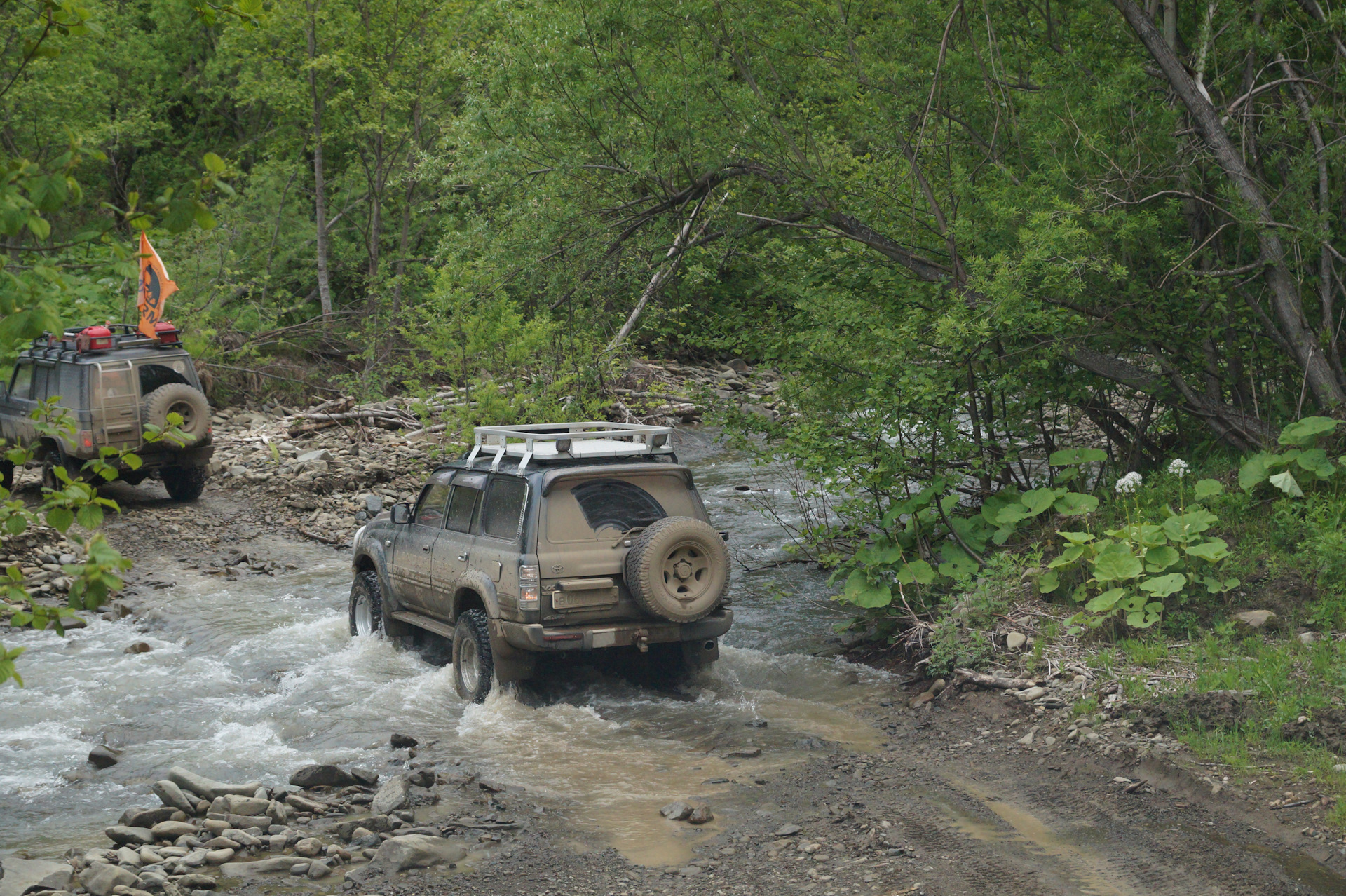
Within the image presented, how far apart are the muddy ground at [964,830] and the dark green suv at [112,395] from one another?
407 inches

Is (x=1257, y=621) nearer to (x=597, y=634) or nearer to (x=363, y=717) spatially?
(x=597, y=634)

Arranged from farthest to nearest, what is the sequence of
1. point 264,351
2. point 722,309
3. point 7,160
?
point 264,351 → point 722,309 → point 7,160

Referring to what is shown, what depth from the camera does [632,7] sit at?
12.3 m

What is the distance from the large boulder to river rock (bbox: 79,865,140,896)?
4.57 feet

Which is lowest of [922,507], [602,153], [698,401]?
[922,507]

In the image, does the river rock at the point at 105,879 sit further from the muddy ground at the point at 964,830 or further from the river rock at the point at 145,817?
the river rock at the point at 145,817

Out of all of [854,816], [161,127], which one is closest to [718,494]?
[854,816]

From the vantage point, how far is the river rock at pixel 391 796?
6.61m

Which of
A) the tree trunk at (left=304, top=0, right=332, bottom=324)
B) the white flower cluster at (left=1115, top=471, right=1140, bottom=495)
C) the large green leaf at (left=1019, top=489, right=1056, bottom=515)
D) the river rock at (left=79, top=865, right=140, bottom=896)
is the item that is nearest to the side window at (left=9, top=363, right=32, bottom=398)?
the tree trunk at (left=304, top=0, right=332, bottom=324)

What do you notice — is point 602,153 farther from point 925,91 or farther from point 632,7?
point 925,91

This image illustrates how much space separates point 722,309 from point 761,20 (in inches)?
134

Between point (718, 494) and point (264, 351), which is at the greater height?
point (264, 351)

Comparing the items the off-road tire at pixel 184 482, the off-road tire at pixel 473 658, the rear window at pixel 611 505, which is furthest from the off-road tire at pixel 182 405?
the rear window at pixel 611 505

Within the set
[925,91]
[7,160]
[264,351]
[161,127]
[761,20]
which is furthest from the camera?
[161,127]
